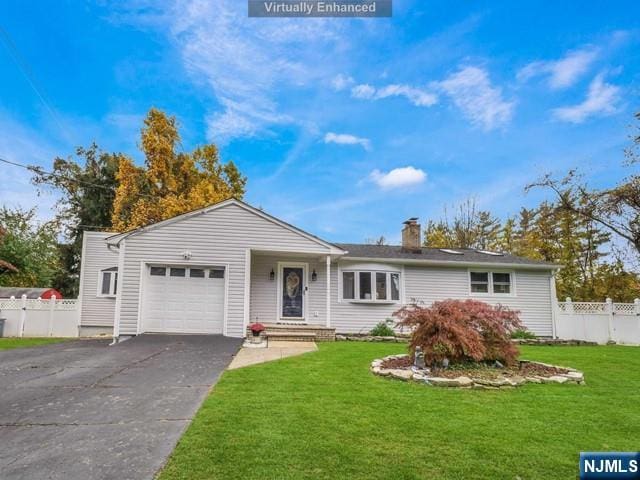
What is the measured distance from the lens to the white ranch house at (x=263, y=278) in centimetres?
1178

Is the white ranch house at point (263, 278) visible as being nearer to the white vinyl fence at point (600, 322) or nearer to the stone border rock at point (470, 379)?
the white vinyl fence at point (600, 322)

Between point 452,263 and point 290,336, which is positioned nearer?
point 290,336

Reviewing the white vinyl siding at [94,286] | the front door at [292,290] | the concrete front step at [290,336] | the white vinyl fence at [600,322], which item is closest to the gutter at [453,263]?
the front door at [292,290]

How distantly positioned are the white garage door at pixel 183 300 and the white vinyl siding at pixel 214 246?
1.04 ft

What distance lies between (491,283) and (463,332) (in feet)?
29.5

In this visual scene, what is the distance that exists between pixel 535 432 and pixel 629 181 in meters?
18.8

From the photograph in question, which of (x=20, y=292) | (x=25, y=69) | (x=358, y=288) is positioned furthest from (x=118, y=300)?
(x=20, y=292)

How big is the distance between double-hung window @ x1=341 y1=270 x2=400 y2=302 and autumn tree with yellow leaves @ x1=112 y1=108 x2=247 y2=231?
465 inches

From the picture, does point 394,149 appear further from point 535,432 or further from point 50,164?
point 50,164

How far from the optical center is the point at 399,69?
14.0 metres

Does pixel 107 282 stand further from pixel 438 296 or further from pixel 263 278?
pixel 438 296

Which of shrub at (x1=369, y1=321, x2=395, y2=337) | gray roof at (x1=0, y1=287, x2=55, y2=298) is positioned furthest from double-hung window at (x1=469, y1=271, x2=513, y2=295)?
gray roof at (x1=0, y1=287, x2=55, y2=298)

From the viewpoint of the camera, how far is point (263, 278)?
13.6 meters

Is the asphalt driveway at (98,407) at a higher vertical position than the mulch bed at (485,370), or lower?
lower
